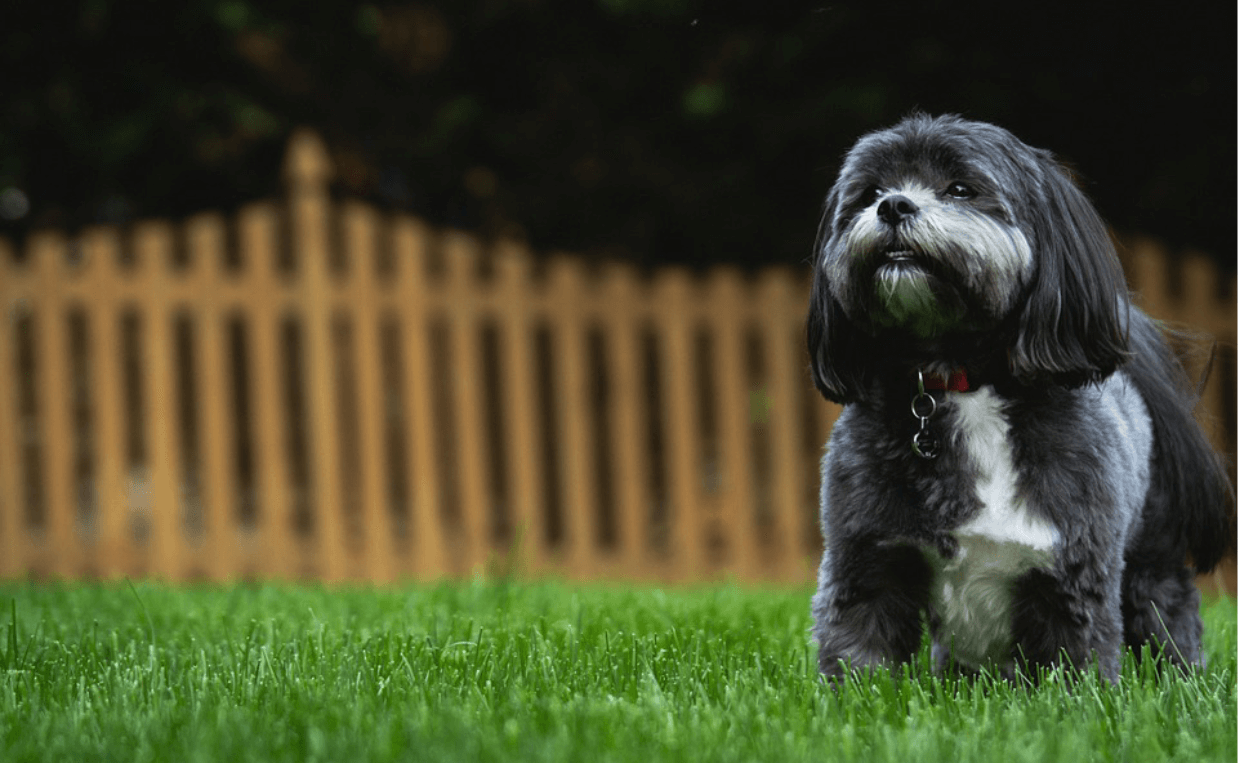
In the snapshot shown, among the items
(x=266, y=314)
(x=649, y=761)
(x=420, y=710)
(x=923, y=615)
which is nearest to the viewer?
(x=649, y=761)

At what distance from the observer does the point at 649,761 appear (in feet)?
6.33

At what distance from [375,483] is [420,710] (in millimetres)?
4338

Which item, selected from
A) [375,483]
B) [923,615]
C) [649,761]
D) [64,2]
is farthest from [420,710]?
[64,2]

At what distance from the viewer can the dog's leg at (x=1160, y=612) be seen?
2.93 meters

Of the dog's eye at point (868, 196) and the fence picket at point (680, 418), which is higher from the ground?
the dog's eye at point (868, 196)

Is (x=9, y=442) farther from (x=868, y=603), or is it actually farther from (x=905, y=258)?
(x=905, y=258)

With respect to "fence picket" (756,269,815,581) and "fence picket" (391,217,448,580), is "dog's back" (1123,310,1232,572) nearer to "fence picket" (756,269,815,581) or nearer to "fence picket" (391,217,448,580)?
"fence picket" (756,269,815,581)

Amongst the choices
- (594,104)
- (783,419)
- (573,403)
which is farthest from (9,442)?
(594,104)

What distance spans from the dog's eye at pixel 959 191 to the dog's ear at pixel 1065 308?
0.49 feet

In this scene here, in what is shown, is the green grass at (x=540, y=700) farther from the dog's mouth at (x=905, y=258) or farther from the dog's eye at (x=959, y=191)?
the dog's eye at (x=959, y=191)

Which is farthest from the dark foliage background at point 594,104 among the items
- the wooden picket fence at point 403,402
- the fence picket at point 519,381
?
the fence picket at point 519,381

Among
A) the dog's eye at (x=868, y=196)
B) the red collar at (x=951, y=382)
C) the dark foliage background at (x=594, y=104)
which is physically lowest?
the red collar at (x=951, y=382)

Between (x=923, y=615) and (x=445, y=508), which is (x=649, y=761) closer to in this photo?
(x=923, y=615)

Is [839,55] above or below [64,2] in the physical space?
below
